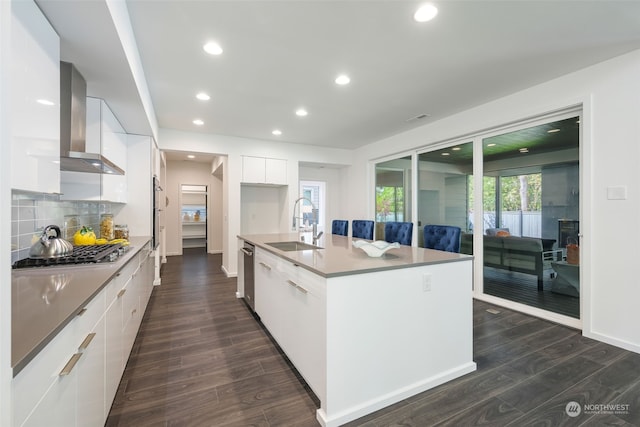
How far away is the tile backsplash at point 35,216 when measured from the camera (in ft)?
5.90

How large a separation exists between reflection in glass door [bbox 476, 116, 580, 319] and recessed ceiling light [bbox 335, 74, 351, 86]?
2158 mm

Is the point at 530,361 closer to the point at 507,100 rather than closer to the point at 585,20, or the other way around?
the point at 585,20

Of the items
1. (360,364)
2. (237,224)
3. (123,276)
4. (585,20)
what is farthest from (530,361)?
(237,224)

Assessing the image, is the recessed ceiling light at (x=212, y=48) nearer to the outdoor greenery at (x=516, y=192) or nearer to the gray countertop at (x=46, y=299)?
the gray countertop at (x=46, y=299)

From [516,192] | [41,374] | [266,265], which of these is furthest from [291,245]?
[516,192]

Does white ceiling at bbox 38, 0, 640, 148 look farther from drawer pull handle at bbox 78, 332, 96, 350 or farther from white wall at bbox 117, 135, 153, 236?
Result: drawer pull handle at bbox 78, 332, 96, 350

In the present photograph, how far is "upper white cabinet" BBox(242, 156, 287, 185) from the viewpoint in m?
5.44

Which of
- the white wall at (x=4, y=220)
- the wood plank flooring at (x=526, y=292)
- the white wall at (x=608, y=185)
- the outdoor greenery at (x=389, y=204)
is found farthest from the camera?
the outdoor greenery at (x=389, y=204)

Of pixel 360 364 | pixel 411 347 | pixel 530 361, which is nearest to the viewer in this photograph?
pixel 360 364

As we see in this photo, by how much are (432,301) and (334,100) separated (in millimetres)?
2777

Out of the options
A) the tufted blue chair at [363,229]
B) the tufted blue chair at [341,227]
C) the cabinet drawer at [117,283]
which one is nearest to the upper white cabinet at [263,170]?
the tufted blue chair at [341,227]

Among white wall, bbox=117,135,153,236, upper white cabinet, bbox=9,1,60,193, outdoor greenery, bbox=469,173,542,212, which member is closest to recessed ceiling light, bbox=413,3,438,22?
upper white cabinet, bbox=9,1,60,193

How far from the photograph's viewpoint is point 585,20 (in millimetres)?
2143

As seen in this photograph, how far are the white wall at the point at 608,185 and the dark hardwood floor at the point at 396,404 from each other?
31 cm
